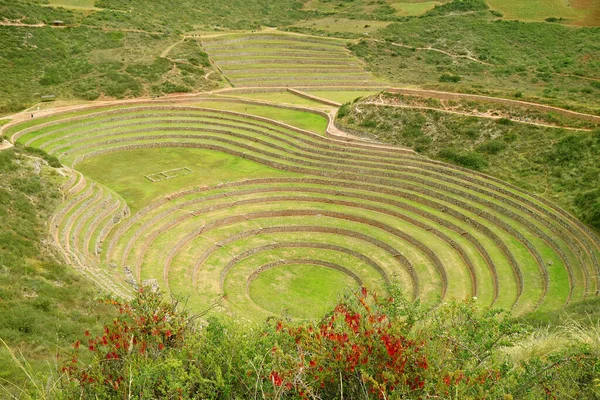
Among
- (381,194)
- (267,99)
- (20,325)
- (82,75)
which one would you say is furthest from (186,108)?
(20,325)

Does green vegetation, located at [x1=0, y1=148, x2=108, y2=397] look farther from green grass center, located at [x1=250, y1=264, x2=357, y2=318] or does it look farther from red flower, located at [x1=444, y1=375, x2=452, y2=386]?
green grass center, located at [x1=250, y1=264, x2=357, y2=318]

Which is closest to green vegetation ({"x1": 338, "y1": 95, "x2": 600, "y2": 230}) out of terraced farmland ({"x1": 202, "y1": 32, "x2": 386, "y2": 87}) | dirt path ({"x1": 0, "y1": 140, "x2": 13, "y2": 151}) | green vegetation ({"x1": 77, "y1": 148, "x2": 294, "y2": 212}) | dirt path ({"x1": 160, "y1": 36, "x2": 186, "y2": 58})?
green vegetation ({"x1": 77, "y1": 148, "x2": 294, "y2": 212})

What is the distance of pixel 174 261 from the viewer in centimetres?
2502

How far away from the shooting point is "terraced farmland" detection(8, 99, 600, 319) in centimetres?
2300

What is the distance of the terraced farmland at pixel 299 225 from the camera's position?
75.5ft

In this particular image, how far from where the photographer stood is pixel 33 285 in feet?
51.7

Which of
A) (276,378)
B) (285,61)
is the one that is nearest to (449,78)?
(285,61)

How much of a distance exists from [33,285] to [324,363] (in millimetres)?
12123

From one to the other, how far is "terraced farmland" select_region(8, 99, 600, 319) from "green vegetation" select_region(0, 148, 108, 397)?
4.28ft

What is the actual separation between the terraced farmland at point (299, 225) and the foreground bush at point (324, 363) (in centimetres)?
1078

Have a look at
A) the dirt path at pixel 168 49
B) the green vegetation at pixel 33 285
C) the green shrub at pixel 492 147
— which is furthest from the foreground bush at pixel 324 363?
the dirt path at pixel 168 49

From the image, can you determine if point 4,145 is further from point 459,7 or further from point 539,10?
point 539,10

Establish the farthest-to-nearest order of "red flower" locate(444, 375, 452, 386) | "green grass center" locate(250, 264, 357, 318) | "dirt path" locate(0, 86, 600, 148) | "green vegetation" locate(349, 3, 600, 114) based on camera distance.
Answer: "green vegetation" locate(349, 3, 600, 114) → "dirt path" locate(0, 86, 600, 148) → "green grass center" locate(250, 264, 357, 318) → "red flower" locate(444, 375, 452, 386)

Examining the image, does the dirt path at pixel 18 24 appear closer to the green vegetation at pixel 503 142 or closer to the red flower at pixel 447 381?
the green vegetation at pixel 503 142
